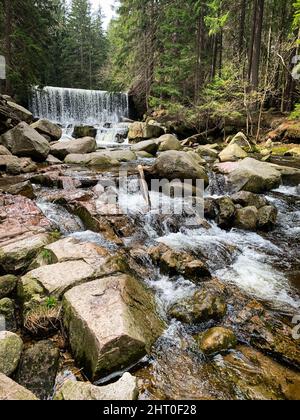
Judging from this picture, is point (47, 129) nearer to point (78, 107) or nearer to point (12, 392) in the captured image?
point (78, 107)

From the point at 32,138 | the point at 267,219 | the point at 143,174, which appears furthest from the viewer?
the point at 32,138

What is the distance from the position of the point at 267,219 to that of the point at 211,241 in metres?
1.51

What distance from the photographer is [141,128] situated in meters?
16.4

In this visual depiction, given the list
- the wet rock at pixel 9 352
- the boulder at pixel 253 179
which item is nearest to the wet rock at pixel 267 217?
the boulder at pixel 253 179

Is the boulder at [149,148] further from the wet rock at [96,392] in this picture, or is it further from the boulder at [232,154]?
the wet rock at [96,392]

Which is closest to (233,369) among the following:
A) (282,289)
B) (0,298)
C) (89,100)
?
(282,289)

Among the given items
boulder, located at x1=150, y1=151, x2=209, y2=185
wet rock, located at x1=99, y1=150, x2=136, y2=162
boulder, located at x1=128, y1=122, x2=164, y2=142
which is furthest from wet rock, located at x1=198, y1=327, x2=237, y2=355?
boulder, located at x1=128, y1=122, x2=164, y2=142

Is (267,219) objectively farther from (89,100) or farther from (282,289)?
(89,100)

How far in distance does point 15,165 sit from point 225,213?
555 centimetres

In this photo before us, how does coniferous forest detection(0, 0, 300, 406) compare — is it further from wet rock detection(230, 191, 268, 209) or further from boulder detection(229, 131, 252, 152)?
boulder detection(229, 131, 252, 152)

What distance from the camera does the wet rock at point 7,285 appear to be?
130 inches

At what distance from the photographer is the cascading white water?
20156 mm

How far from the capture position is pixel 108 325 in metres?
2.53

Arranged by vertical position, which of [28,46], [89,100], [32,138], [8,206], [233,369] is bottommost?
[233,369]
